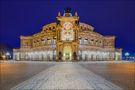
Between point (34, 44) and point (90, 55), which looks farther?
point (34, 44)

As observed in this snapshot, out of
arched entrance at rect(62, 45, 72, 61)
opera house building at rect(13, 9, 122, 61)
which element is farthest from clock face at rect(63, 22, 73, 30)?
arched entrance at rect(62, 45, 72, 61)

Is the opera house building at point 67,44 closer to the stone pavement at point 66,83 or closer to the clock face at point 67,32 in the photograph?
the clock face at point 67,32

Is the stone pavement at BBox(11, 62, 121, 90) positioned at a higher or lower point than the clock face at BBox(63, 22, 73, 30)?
lower

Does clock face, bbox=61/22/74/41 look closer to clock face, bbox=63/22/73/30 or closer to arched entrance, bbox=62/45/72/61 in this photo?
clock face, bbox=63/22/73/30

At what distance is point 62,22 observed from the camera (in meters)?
82.4

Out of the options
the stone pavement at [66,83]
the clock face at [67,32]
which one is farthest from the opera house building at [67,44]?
the stone pavement at [66,83]

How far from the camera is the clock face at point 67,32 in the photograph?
263ft

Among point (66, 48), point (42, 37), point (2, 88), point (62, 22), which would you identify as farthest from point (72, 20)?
point (2, 88)

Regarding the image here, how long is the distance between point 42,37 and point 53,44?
371 inches

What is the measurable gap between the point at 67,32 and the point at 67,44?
5.08 metres

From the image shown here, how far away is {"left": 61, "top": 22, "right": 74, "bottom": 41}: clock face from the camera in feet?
263

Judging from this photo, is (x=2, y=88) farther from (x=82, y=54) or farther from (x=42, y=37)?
(x=42, y=37)

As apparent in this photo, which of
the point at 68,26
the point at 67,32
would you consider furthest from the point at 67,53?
the point at 68,26

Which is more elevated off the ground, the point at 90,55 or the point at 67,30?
the point at 67,30
